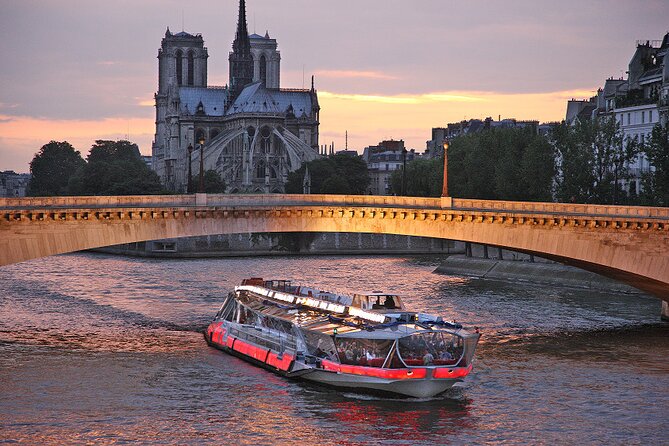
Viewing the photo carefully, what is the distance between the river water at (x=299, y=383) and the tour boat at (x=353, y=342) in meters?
0.66

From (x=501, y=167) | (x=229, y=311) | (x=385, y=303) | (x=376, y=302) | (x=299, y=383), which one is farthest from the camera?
(x=501, y=167)

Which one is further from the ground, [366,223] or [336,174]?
[336,174]

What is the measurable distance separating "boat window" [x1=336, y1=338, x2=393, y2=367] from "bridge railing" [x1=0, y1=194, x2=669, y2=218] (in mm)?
13868

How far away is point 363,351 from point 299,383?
2.83m

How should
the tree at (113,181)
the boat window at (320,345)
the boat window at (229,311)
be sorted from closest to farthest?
the boat window at (320,345), the boat window at (229,311), the tree at (113,181)

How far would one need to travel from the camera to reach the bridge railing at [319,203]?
5034cm

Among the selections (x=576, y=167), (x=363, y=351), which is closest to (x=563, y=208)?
(x=363, y=351)

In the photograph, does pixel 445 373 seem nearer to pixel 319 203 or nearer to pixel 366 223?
pixel 366 223

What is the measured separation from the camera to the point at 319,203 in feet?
183

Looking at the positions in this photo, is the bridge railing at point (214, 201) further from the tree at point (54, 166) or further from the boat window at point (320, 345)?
the tree at point (54, 166)

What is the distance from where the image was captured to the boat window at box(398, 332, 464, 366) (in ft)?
131

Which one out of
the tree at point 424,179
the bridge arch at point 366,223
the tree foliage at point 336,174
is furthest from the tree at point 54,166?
the bridge arch at point 366,223

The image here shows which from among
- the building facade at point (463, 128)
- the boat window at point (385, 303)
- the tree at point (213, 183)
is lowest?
the boat window at point (385, 303)

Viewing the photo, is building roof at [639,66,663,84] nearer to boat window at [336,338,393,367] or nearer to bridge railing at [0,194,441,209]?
bridge railing at [0,194,441,209]
